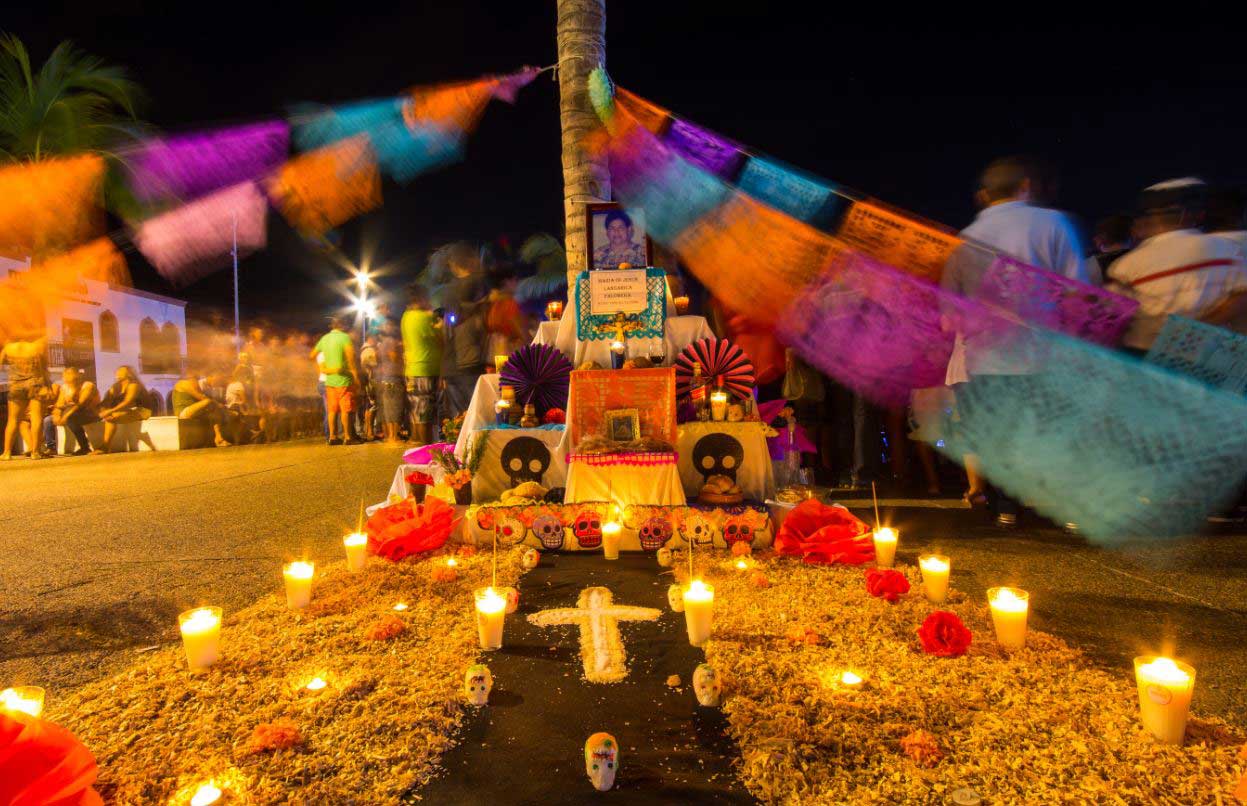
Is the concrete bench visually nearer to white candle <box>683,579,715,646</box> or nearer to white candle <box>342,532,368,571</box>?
white candle <box>342,532,368,571</box>

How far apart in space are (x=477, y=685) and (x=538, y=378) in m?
3.15

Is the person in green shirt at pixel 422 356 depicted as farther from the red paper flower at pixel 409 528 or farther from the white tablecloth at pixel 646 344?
the red paper flower at pixel 409 528

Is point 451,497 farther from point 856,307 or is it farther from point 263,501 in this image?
point 856,307

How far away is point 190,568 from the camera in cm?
376

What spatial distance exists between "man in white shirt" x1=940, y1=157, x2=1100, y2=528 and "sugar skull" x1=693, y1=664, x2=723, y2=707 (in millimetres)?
2984

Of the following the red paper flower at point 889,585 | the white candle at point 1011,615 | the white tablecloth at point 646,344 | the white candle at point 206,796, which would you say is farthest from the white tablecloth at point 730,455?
the white candle at point 206,796

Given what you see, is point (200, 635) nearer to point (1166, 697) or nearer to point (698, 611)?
point (698, 611)

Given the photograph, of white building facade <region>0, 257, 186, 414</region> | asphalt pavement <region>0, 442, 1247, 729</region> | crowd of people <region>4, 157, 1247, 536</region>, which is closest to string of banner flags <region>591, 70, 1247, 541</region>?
crowd of people <region>4, 157, 1247, 536</region>

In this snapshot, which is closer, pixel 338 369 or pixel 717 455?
pixel 717 455

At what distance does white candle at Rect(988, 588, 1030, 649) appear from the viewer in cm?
239

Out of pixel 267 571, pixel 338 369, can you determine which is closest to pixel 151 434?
pixel 338 369

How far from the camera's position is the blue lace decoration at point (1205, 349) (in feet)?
11.6

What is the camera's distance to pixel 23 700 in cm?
167

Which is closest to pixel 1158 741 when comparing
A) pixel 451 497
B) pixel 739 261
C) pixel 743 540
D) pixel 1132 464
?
pixel 743 540
